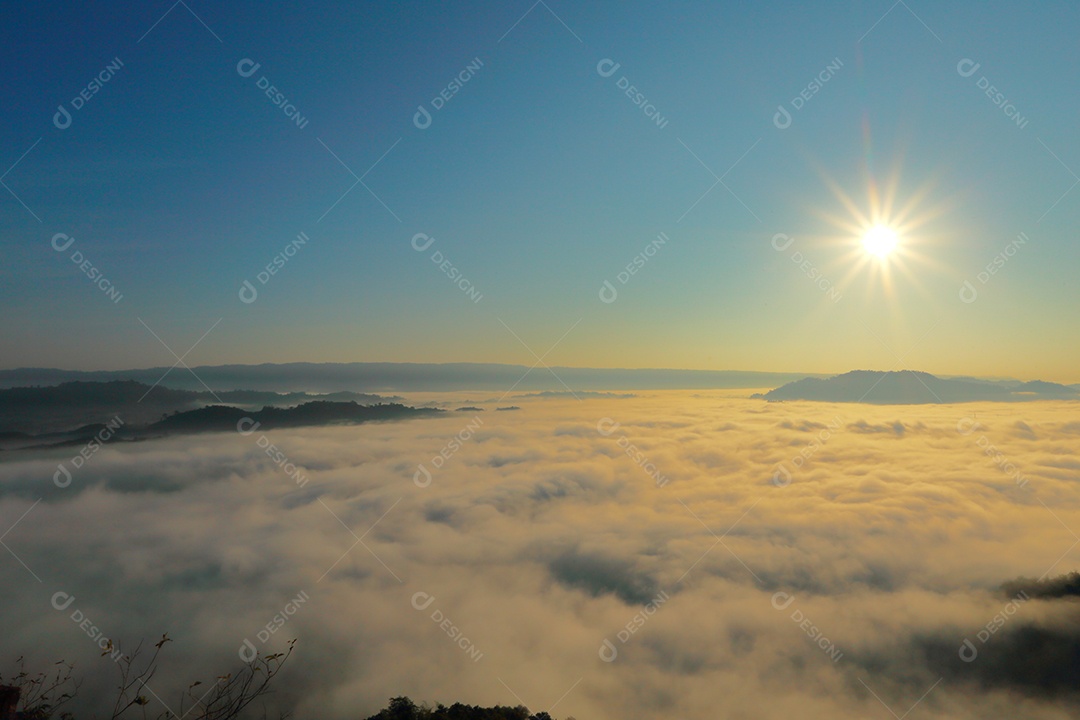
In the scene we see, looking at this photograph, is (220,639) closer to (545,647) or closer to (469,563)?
(469,563)

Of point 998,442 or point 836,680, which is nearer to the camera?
point 836,680

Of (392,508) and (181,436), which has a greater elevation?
(392,508)

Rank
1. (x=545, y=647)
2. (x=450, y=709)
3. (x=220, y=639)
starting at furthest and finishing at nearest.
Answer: (x=545, y=647) < (x=220, y=639) < (x=450, y=709)

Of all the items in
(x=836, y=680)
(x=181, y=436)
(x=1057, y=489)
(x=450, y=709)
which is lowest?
(x=181, y=436)

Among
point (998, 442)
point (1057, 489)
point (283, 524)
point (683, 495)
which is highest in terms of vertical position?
point (998, 442)

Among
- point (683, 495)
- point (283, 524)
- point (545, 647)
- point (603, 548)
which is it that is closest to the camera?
point (545, 647)

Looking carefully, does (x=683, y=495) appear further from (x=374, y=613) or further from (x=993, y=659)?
(x=374, y=613)

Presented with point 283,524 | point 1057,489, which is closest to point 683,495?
point 1057,489

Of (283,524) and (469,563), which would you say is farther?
(283,524)

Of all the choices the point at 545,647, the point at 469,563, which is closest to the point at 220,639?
the point at 469,563
